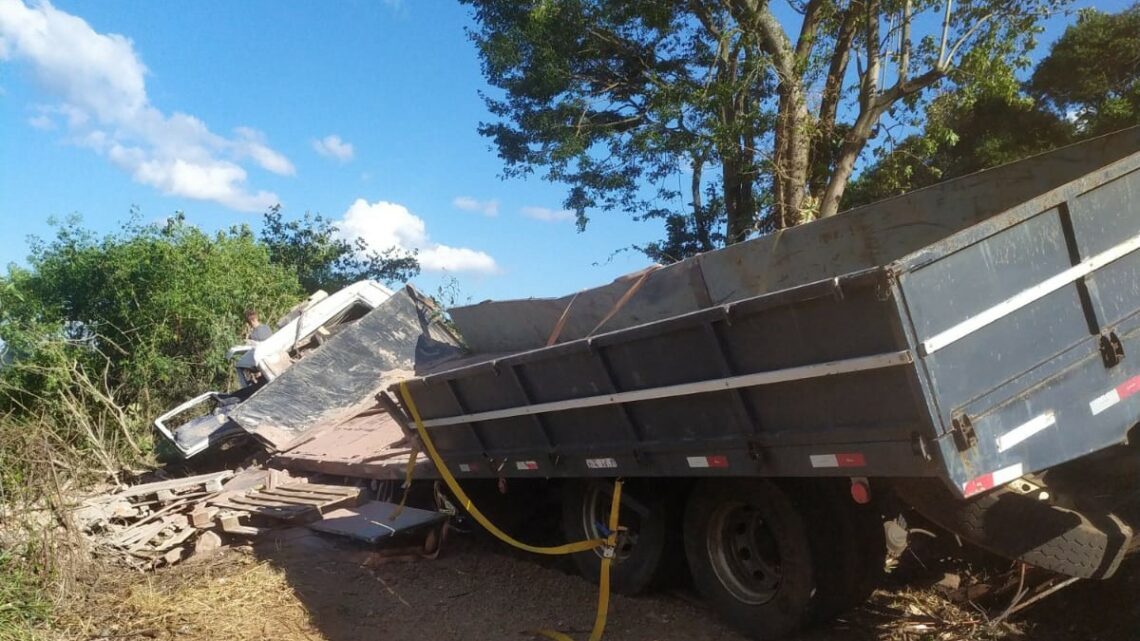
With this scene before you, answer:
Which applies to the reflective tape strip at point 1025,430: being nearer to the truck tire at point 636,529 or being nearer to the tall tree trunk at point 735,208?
the truck tire at point 636,529

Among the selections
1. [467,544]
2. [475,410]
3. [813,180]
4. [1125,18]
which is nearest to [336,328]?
[467,544]

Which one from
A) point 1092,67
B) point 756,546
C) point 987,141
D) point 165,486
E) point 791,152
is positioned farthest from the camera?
point 1092,67

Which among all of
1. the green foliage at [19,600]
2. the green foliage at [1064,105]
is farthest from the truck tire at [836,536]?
the green foliage at [1064,105]

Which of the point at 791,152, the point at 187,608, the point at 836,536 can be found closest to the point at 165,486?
the point at 187,608

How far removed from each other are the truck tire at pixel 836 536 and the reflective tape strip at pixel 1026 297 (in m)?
1.09

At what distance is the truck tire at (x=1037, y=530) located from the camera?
3.46 meters

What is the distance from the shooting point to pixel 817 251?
5.89 meters

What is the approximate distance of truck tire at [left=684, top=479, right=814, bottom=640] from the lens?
4.05m

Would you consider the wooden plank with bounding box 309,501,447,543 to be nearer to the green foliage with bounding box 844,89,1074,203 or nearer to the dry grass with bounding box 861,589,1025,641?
the dry grass with bounding box 861,589,1025,641

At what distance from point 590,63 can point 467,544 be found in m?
9.62

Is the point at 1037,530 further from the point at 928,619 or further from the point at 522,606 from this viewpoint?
the point at 522,606

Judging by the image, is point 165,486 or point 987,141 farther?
point 987,141

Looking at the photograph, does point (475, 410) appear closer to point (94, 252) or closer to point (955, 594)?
point (955, 594)

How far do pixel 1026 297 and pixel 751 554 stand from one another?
190cm
